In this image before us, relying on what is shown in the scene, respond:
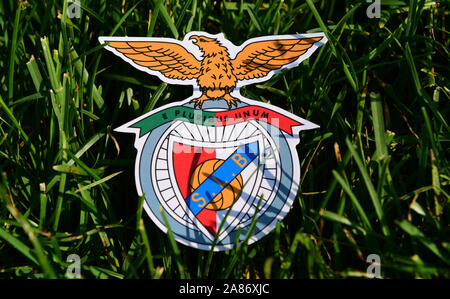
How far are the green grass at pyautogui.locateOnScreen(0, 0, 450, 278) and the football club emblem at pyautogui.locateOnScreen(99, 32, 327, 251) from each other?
61 mm

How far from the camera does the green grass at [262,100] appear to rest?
43.8 inches

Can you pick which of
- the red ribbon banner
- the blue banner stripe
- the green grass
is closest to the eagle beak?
the green grass

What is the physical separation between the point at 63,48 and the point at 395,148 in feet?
3.58

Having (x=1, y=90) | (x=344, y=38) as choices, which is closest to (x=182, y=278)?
(x=1, y=90)

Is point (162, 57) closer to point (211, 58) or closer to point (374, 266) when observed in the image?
point (211, 58)

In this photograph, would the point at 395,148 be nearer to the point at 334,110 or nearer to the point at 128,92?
the point at 334,110

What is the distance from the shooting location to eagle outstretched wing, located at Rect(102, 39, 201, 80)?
128cm

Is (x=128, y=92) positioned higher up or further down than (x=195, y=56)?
further down

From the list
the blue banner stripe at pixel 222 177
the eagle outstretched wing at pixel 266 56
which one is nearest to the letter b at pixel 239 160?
the blue banner stripe at pixel 222 177

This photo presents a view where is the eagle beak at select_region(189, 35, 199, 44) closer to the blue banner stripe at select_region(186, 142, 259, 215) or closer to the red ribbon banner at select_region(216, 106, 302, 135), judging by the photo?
the red ribbon banner at select_region(216, 106, 302, 135)

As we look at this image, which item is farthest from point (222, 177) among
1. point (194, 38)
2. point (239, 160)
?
point (194, 38)

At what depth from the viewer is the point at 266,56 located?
51.4 inches

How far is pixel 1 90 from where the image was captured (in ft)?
4.60

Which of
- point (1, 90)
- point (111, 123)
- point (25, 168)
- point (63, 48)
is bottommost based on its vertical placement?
point (25, 168)
